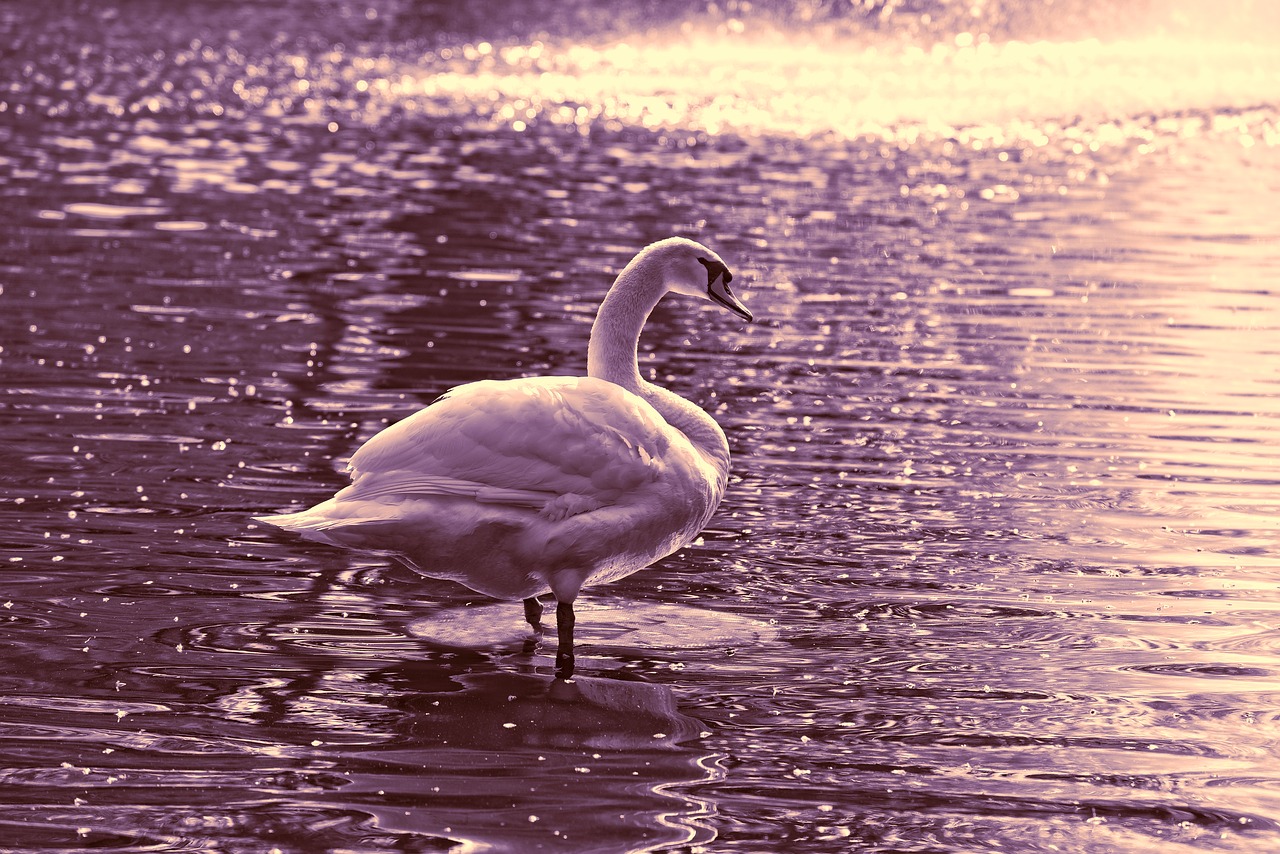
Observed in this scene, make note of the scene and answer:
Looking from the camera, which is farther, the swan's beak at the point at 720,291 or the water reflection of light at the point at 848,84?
the water reflection of light at the point at 848,84

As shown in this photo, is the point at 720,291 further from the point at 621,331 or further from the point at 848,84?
the point at 848,84

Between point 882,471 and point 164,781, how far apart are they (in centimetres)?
606

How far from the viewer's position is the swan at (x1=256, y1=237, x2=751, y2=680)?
729 centimetres

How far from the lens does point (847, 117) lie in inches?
1661

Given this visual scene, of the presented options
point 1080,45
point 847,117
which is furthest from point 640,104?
point 1080,45

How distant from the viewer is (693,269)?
864cm

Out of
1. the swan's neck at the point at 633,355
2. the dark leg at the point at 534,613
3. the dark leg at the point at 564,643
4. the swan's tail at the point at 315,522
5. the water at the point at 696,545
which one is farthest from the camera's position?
the swan's neck at the point at 633,355

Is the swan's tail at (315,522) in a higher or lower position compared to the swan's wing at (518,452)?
lower

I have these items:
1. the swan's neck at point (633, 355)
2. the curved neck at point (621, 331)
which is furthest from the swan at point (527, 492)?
the curved neck at point (621, 331)

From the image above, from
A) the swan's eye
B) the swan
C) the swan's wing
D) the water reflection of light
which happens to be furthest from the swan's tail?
the water reflection of light

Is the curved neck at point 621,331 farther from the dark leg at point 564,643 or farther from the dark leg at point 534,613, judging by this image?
the dark leg at point 564,643

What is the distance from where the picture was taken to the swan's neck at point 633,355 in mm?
8328

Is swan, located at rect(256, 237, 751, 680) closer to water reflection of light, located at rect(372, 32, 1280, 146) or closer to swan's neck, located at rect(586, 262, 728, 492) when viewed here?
swan's neck, located at rect(586, 262, 728, 492)

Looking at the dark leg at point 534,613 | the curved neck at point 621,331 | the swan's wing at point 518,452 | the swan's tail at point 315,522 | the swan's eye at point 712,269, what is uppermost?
the swan's eye at point 712,269
